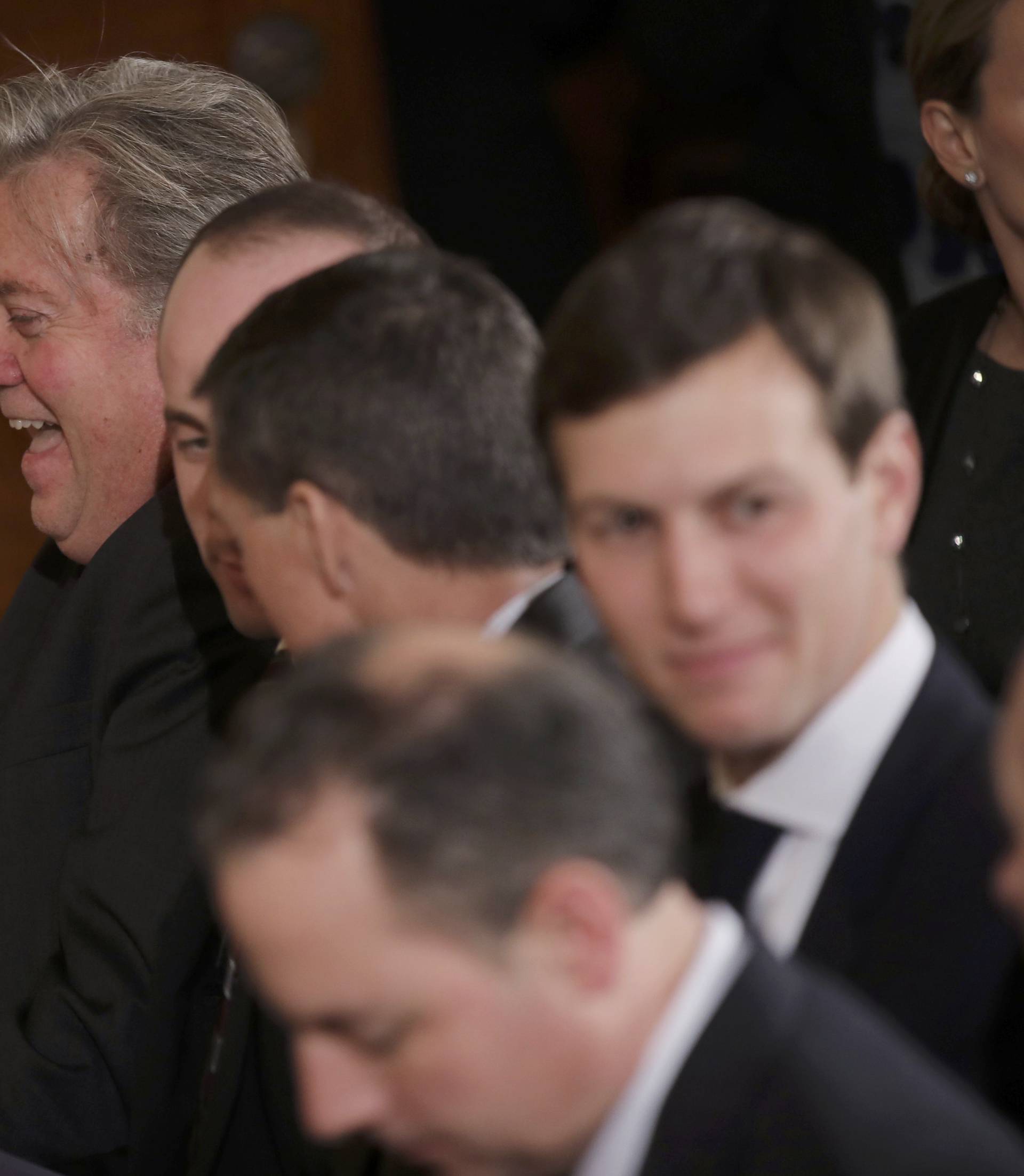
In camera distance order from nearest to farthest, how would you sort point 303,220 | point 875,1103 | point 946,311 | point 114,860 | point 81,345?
1. point 875,1103
2. point 303,220
3. point 114,860
4. point 946,311
5. point 81,345

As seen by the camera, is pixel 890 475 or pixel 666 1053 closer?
pixel 666 1053

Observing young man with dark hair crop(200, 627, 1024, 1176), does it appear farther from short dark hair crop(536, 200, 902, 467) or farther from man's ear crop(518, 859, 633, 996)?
short dark hair crop(536, 200, 902, 467)

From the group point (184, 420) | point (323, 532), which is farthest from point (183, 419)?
point (323, 532)

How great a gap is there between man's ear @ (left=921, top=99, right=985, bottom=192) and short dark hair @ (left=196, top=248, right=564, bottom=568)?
0.56 metres

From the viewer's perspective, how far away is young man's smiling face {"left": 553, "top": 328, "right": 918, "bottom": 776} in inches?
38.5

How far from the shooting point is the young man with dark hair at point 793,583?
3.20ft

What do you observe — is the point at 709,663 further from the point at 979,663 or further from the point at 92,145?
the point at 92,145

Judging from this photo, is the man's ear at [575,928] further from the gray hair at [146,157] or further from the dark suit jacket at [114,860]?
the gray hair at [146,157]

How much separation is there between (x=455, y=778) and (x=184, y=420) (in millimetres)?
693

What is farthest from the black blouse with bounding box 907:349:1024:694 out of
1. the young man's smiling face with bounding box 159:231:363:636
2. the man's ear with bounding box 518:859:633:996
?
the man's ear with bounding box 518:859:633:996

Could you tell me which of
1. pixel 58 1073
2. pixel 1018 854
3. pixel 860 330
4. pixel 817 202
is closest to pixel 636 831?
pixel 1018 854

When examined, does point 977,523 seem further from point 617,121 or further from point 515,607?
point 617,121

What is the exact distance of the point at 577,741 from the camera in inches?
32.5

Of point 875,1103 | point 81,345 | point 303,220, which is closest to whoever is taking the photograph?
point 875,1103
